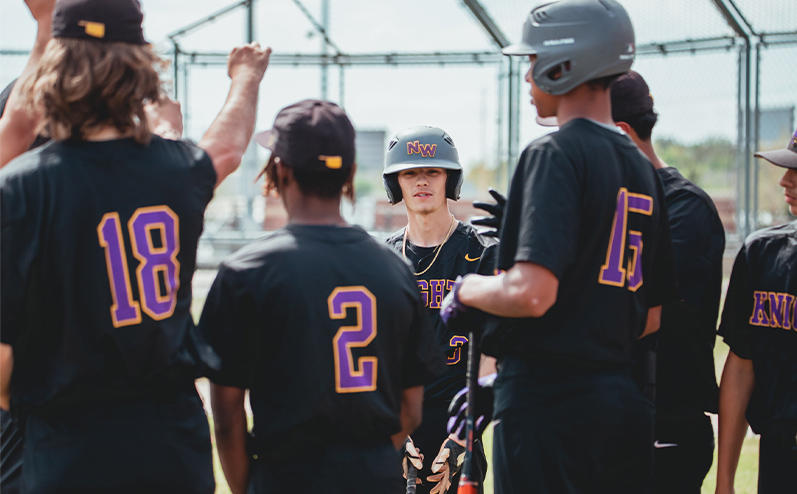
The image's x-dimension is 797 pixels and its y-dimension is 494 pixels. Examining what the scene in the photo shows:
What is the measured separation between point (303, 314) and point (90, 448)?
2.34 ft

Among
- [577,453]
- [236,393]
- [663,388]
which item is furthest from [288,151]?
[663,388]

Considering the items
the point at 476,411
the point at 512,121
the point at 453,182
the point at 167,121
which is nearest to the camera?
the point at 167,121

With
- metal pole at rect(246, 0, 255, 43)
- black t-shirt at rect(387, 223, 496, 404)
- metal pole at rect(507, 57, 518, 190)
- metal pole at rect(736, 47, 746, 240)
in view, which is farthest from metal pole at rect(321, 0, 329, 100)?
black t-shirt at rect(387, 223, 496, 404)

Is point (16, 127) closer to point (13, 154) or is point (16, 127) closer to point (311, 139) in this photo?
point (13, 154)

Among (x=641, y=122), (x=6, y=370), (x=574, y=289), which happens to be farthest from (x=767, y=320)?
A: (x=6, y=370)

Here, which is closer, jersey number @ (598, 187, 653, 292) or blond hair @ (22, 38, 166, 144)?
blond hair @ (22, 38, 166, 144)

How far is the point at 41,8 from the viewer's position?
106 inches

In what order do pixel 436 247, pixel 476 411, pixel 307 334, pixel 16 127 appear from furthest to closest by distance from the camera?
pixel 436 247 → pixel 476 411 → pixel 16 127 → pixel 307 334

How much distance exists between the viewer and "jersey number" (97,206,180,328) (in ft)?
7.09

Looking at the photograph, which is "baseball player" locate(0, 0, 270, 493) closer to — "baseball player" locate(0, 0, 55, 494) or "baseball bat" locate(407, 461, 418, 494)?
"baseball player" locate(0, 0, 55, 494)

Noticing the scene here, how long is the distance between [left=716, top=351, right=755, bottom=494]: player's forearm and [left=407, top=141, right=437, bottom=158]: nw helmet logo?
1973 millimetres

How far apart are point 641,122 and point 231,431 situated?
84.1 inches

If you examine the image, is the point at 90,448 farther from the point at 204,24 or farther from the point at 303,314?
the point at 204,24

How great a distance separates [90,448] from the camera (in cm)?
212
